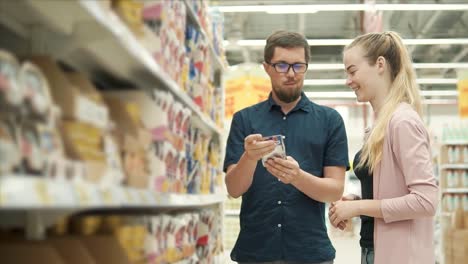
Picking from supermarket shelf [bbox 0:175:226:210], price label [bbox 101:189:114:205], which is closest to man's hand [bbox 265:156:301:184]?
supermarket shelf [bbox 0:175:226:210]

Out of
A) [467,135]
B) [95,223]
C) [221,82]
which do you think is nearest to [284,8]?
[467,135]

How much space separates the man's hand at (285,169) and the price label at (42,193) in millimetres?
1878

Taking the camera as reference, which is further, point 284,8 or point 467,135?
point 467,135

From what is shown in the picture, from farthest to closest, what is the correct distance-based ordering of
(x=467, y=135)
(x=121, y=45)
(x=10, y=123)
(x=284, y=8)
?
(x=467, y=135) < (x=284, y=8) < (x=121, y=45) < (x=10, y=123)

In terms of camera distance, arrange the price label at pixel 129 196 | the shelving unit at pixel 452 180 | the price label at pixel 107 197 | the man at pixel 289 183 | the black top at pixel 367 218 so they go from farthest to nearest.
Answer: the shelving unit at pixel 452 180, the man at pixel 289 183, the black top at pixel 367 218, the price label at pixel 129 196, the price label at pixel 107 197

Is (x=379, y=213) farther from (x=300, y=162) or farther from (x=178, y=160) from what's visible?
(x=178, y=160)

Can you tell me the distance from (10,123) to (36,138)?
80mm

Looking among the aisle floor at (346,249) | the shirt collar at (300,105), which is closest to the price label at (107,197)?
the shirt collar at (300,105)

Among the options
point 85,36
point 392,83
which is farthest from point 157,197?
point 392,83

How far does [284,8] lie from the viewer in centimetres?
944

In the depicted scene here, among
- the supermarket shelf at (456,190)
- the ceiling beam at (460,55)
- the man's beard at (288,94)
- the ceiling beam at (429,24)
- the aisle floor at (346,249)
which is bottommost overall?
the aisle floor at (346,249)

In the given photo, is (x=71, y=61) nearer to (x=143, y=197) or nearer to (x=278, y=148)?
(x=143, y=197)

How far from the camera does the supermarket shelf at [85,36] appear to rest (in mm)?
1417

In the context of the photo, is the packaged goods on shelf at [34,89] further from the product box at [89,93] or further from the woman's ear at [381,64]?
the woman's ear at [381,64]
